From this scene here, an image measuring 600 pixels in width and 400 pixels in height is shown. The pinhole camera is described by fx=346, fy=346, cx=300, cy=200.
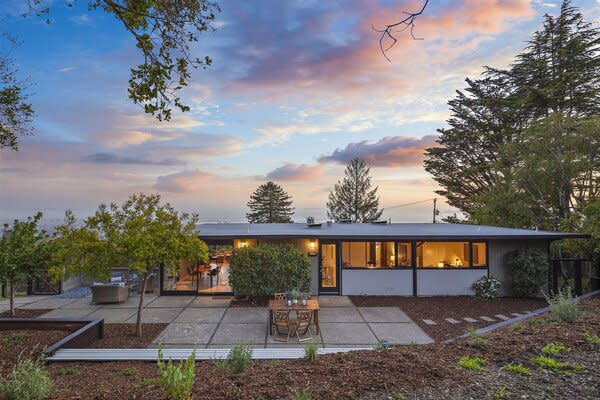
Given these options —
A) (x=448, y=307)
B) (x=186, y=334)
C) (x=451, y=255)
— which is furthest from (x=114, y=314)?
(x=451, y=255)

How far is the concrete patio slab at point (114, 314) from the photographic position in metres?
9.07

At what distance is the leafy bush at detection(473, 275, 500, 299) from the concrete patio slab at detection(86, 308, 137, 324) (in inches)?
438

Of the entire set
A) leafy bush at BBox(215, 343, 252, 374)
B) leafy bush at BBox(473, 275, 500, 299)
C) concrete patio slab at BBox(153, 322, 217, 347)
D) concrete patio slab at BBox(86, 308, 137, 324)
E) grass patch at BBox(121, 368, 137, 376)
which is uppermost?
leafy bush at BBox(215, 343, 252, 374)

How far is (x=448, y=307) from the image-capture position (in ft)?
34.3

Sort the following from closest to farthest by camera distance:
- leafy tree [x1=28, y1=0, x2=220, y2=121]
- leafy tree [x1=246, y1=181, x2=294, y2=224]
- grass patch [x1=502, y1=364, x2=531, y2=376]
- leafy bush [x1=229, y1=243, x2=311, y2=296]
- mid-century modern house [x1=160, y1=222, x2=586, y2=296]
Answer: grass patch [x1=502, y1=364, x2=531, y2=376] → leafy tree [x1=28, y1=0, x2=220, y2=121] → leafy bush [x1=229, y1=243, x2=311, y2=296] → mid-century modern house [x1=160, y1=222, x2=586, y2=296] → leafy tree [x1=246, y1=181, x2=294, y2=224]

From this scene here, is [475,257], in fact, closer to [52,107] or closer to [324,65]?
[324,65]

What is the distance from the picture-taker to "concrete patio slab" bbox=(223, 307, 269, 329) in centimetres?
899

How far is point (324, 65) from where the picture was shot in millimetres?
11625

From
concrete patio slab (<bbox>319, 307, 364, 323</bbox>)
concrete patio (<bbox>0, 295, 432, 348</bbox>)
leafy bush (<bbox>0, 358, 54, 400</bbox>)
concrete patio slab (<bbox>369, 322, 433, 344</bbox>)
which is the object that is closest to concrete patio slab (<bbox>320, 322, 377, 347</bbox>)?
concrete patio (<bbox>0, 295, 432, 348</bbox>)

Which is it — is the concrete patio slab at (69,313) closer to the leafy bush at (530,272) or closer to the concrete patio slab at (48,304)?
the concrete patio slab at (48,304)

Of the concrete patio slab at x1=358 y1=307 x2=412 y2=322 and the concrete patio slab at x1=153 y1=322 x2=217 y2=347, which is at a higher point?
the concrete patio slab at x1=153 y1=322 x2=217 y2=347

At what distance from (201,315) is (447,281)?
27.6 feet

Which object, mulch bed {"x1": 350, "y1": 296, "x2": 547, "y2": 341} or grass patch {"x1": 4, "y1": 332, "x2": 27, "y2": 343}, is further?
mulch bed {"x1": 350, "y1": 296, "x2": 547, "y2": 341}

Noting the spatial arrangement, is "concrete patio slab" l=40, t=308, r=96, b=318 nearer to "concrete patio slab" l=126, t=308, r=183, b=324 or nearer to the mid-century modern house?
"concrete patio slab" l=126, t=308, r=183, b=324
